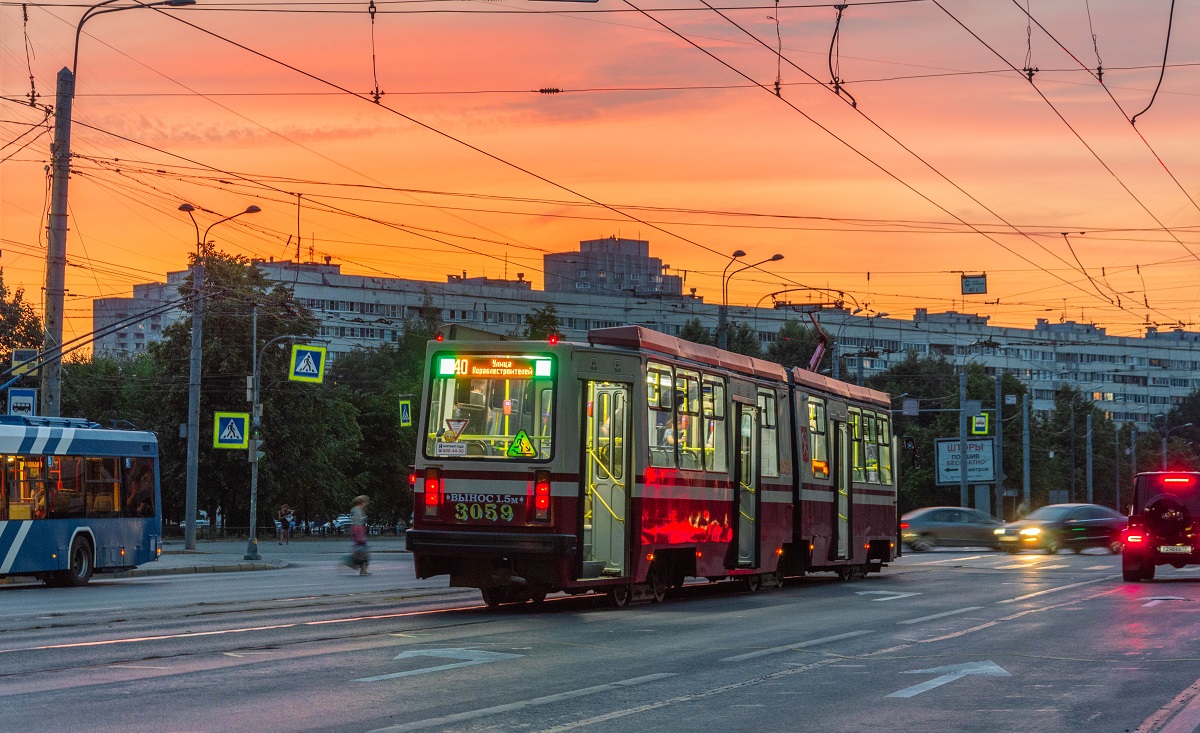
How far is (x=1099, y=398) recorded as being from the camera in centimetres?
17850

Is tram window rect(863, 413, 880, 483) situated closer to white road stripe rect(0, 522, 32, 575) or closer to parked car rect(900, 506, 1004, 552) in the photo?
white road stripe rect(0, 522, 32, 575)

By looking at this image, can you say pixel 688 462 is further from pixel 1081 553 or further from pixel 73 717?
pixel 1081 553

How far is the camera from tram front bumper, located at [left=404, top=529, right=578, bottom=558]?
17234 mm

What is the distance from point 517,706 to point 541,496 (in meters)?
7.71

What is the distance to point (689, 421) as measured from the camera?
20.3 metres

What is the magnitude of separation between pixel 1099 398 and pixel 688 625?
172162 millimetres

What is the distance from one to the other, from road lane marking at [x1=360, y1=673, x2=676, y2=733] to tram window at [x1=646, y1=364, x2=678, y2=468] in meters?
7.49

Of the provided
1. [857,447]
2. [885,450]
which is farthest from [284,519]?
[857,447]

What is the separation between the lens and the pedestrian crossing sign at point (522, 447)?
1780 cm

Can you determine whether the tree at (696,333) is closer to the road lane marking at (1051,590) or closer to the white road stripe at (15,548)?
the road lane marking at (1051,590)

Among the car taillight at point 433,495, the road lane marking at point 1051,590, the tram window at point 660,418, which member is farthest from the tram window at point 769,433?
the car taillight at point 433,495

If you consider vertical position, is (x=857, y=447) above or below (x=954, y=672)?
above

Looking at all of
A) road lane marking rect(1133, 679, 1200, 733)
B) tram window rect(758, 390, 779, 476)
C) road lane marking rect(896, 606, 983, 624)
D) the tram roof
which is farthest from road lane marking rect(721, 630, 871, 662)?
tram window rect(758, 390, 779, 476)

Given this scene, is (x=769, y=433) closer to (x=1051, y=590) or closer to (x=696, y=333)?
(x=1051, y=590)
